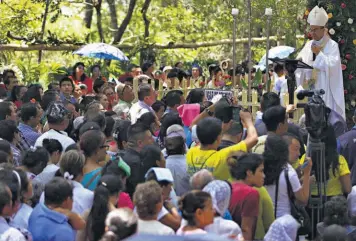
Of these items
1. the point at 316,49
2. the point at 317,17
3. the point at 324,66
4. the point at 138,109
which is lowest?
the point at 138,109

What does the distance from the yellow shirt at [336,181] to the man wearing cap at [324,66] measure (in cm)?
402

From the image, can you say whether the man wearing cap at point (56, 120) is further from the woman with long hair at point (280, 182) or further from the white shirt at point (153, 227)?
the white shirt at point (153, 227)

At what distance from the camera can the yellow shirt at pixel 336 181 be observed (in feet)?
36.1

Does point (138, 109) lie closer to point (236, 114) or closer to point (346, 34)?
point (236, 114)

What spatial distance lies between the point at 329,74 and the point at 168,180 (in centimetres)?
650

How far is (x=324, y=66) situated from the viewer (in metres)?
15.0

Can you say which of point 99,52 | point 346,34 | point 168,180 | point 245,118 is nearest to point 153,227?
point 168,180

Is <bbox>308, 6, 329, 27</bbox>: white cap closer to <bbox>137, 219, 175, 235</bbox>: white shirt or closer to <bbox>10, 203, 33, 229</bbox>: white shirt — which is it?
<bbox>10, 203, 33, 229</bbox>: white shirt

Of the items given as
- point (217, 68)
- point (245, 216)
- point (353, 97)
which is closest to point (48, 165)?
point (245, 216)

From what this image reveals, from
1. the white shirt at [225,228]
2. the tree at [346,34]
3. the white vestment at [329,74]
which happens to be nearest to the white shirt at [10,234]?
the white shirt at [225,228]

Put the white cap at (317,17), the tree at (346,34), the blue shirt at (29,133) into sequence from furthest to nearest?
the tree at (346,34), the white cap at (317,17), the blue shirt at (29,133)

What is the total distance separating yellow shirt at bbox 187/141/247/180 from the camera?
32.5 feet

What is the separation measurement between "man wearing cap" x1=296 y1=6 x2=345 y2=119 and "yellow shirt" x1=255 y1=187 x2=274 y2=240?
5833 millimetres

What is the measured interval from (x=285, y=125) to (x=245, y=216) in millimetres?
2345
